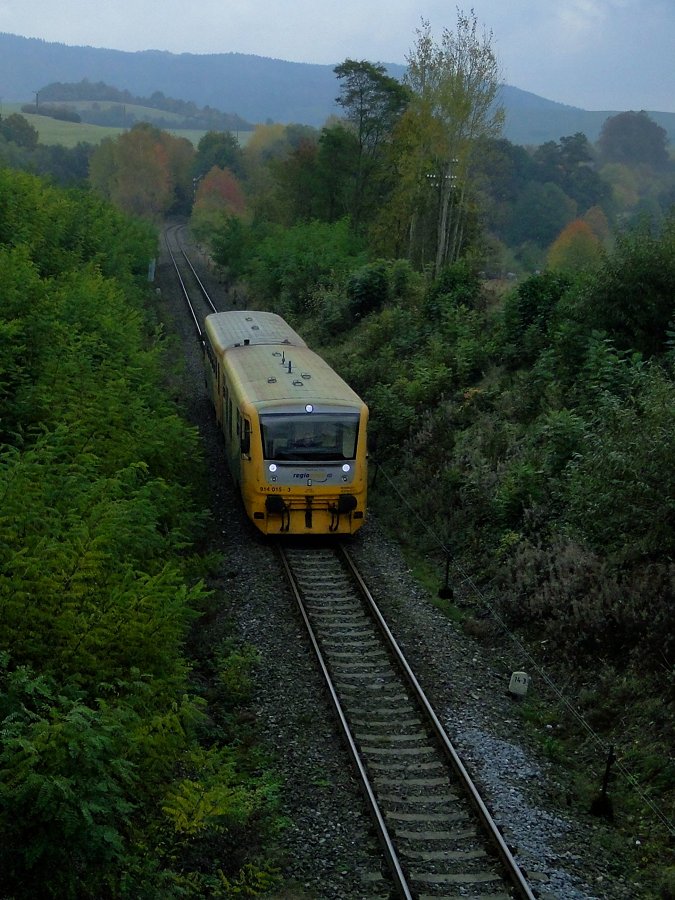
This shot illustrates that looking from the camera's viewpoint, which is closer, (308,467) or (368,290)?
(308,467)

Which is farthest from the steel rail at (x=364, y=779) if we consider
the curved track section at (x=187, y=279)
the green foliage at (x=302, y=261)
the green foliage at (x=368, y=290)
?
the green foliage at (x=302, y=261)

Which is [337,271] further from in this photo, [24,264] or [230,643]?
[230,643]

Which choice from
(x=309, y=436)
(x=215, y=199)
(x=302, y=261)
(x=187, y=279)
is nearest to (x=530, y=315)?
(x=309, y=436)

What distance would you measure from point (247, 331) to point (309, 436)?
6.98 m

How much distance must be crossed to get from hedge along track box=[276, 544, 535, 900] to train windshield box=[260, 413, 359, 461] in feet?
7.61

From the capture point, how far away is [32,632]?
7484 millimetres

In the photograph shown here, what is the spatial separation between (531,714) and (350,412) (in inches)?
256

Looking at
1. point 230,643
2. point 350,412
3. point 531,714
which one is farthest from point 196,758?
point 350,412

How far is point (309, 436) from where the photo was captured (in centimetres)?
1552

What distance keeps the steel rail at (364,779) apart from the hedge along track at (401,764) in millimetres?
12

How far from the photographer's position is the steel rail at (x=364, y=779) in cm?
786

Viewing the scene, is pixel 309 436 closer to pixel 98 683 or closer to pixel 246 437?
pixel 246 437

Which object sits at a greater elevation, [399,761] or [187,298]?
[399,761]

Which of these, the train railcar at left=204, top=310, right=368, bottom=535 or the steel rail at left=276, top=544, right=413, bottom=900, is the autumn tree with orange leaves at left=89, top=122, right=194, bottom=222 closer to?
the train railcar at left=204, top=310, right=368, bottom=535
